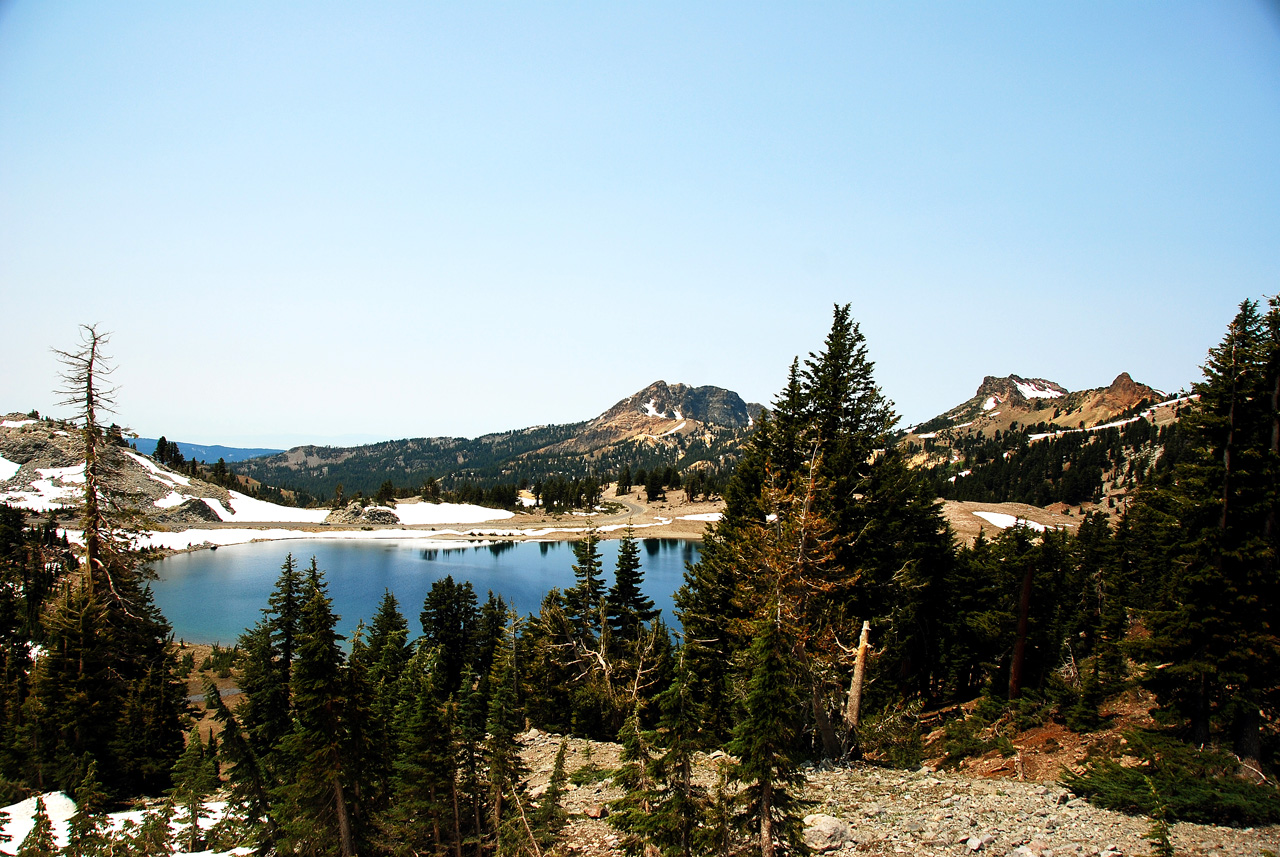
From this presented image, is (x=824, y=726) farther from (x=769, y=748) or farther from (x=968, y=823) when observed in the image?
(x=769, y=748)

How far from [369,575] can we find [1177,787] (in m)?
80.0

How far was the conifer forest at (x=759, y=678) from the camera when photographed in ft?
38.4

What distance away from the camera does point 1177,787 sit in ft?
37.2

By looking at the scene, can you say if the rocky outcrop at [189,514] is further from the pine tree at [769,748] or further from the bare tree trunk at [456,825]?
the pine tree at [769,748]

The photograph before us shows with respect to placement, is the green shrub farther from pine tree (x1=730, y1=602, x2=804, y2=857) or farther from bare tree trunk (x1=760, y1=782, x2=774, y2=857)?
bare tree trunk (x1=760, y1=782, x2=774, y2=857)

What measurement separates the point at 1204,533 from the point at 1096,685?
5.09m

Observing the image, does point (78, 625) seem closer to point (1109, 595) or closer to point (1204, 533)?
point (1204, 533)

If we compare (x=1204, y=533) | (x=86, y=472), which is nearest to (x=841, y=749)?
(x=1204, y=533)

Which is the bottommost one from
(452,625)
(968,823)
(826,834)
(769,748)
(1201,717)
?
(452,625)

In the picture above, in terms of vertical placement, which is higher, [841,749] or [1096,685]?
[1096,685]

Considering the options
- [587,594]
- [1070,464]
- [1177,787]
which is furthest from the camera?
[1070,464]

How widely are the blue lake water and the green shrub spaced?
30.1m

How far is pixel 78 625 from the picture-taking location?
69.6 feet

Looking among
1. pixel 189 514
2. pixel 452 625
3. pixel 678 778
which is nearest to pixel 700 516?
pixel 452 625
